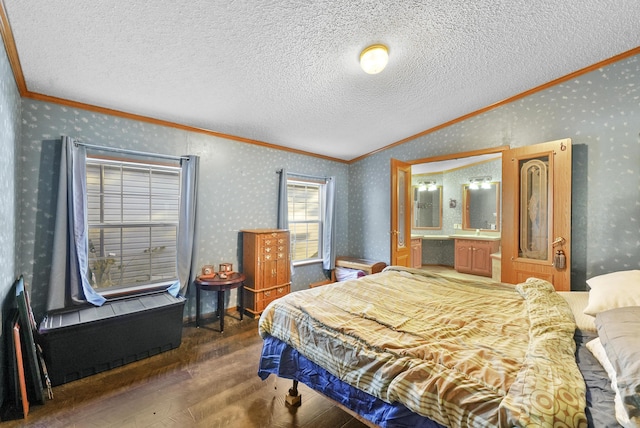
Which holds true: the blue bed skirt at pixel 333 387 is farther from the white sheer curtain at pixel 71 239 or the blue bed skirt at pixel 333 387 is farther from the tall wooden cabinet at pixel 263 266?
the white sheer curtain at pixel 71 239

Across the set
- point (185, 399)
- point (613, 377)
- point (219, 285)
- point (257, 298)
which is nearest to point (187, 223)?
point (219, 285)

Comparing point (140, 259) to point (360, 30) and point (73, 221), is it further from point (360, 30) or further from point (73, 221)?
point (360, 30)

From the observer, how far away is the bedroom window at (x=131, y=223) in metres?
2.88

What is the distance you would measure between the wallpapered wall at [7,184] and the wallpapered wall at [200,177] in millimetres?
285

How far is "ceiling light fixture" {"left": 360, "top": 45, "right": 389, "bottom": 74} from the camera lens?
213cm

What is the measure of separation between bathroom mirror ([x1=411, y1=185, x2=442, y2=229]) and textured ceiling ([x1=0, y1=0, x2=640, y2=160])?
358cm

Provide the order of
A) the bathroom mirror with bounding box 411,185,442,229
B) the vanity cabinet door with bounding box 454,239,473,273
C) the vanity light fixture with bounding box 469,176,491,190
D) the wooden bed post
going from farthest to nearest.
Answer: the bathroom mirror with bounding box 411,185,442,229, the vanity light fixture with bounding box 469,176,491,190, the vanity cabinet door with bounding box 454,239,473,273, the wooden bed post

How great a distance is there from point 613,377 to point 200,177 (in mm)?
3680

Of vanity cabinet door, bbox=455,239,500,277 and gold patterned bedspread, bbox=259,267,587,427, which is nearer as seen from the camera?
gold patterned bedspread, bbox=259,267,587,427

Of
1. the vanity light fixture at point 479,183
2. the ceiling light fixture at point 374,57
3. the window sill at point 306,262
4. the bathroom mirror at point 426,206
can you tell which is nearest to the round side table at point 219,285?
the window sill at point 306,262

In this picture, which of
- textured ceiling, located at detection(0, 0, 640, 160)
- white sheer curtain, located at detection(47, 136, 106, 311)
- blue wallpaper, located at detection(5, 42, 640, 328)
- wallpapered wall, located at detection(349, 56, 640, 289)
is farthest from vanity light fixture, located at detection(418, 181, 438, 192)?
white sheer curtain, located at detection(47, 136, 106, 311)

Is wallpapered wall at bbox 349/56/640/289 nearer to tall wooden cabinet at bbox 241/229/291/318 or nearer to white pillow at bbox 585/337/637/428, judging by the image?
white pillow at bbox 585/337/637/428

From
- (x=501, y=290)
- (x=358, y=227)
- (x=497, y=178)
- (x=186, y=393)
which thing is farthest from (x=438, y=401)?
(x=497, y=178)

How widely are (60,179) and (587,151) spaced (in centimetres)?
505
